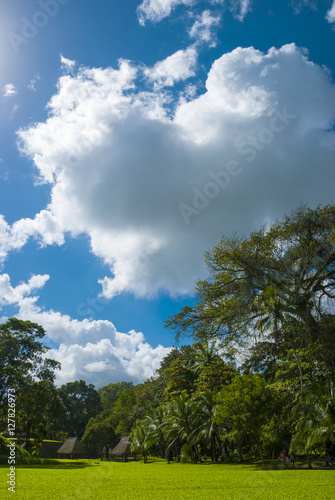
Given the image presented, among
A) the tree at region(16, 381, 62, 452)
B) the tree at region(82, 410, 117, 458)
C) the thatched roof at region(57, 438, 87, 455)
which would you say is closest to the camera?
the tree at region(16, 381, 62, 452)

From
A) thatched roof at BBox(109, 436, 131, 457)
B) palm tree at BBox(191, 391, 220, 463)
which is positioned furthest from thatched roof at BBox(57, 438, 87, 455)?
palm tree at BBox(191, 391, 220, 463)

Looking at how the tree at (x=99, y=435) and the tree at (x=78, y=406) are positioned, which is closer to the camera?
the tree at (x=99, y=435)

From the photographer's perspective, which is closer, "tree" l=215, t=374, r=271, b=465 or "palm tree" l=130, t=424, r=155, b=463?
"tree" l=215, t=374, r=271, b=465

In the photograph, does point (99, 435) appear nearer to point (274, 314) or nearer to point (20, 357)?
point (20, 357)

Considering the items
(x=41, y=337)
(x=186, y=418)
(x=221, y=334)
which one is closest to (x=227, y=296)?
(x=221, y=334)

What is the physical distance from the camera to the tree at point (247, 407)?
17.0 metres

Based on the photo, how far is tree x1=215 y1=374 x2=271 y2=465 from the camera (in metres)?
17.0

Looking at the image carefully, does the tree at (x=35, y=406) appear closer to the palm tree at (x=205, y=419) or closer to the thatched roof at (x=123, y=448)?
the palm tree at (x=205, y=419)

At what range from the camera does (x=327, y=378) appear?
14.4 metres

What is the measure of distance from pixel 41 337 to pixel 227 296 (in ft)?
64.5

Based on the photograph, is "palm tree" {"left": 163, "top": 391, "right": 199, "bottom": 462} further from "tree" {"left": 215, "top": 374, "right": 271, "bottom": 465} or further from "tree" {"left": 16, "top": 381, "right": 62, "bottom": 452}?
"tree" {"left": 16, "top": 381, "right": 62, "bottom": 452}

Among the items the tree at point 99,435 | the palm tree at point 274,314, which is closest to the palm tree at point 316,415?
the palm tree at point 274,314

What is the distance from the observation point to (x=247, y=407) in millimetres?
17031

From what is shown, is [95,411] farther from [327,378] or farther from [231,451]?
[327,378]
